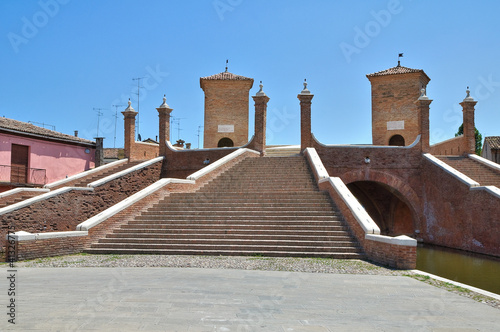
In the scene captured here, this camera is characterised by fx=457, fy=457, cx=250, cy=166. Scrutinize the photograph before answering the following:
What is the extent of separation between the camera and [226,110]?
28453 mm

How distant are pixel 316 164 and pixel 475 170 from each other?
7175 millimetres

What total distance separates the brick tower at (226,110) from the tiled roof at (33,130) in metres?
7.18

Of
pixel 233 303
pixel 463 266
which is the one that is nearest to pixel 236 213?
pixel 463 266

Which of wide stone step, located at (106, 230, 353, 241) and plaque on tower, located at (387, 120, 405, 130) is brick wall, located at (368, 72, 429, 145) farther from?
wide stone step, located at (106, 230, 353, 241)

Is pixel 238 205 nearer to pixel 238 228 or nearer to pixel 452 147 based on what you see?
pixel 238 228

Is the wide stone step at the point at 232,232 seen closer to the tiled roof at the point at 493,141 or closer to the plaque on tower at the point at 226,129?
the plaque on tower at the point at 226,129

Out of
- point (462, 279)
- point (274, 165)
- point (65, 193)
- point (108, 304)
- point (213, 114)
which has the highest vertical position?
point (213, 114)

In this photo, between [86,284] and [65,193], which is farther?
[65,193]

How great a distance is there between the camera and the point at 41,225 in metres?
13.4

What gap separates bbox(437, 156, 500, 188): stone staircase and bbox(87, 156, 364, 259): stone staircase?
830 cm

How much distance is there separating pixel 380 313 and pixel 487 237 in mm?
10961

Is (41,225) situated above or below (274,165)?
below

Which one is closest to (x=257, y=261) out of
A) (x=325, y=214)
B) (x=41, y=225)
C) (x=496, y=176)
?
(x=325, y=214)

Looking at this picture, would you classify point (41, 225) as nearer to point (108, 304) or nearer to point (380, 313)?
point (108, 304)
